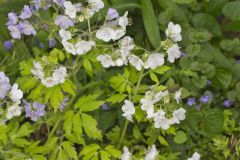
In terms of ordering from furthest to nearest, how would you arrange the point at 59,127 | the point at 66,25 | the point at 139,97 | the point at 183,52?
the point at 183,52 → the point at 59,127 → the point at 139,97 → the point at 66,25

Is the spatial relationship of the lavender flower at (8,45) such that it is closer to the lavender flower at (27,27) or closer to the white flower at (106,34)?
the lavender flower at (27,27)

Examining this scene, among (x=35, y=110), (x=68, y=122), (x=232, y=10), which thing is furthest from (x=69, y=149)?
(x=232, y=10)

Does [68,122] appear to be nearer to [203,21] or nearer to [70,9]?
[70,9]

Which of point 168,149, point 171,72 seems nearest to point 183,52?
point 171,72

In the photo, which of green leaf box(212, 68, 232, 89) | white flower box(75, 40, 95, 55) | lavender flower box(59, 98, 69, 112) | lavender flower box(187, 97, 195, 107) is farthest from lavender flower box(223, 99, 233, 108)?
white flower box(75, 40, 95, 55)

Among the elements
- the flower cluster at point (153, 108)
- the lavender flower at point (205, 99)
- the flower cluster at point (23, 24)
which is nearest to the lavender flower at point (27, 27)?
the flower cluster at point (23, 24)

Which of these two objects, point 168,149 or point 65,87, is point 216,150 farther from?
point 65,87
